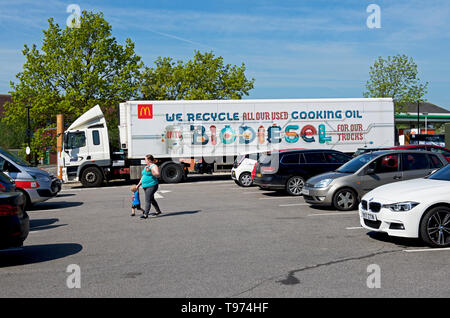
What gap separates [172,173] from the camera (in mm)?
23953

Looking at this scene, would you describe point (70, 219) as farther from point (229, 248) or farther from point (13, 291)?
point (13, 291)

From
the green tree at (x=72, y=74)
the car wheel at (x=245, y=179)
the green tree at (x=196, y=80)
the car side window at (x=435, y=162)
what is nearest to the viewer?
the car side window at (x=435, y=162)

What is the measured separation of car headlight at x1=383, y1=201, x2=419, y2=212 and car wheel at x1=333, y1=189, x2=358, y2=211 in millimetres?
4326

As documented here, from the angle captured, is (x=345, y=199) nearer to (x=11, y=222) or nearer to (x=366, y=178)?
(x=366, y=178)

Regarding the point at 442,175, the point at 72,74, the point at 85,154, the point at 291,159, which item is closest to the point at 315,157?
the point at 291,159

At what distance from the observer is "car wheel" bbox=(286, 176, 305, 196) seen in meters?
15.8

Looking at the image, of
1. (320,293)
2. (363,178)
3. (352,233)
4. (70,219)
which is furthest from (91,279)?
(363,178)

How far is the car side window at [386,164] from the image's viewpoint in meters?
12.2

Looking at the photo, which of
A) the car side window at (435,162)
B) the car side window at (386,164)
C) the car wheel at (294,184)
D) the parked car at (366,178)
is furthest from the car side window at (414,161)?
the car wheel at (294,184)

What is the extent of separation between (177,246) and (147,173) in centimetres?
384

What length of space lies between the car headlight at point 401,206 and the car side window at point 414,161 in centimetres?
485

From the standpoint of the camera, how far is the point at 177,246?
327 inches

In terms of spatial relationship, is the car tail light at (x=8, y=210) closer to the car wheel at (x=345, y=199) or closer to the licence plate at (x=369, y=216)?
the licence plate at (x=369, y=216)


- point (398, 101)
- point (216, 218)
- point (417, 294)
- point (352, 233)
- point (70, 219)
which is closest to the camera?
point (417, 294)
